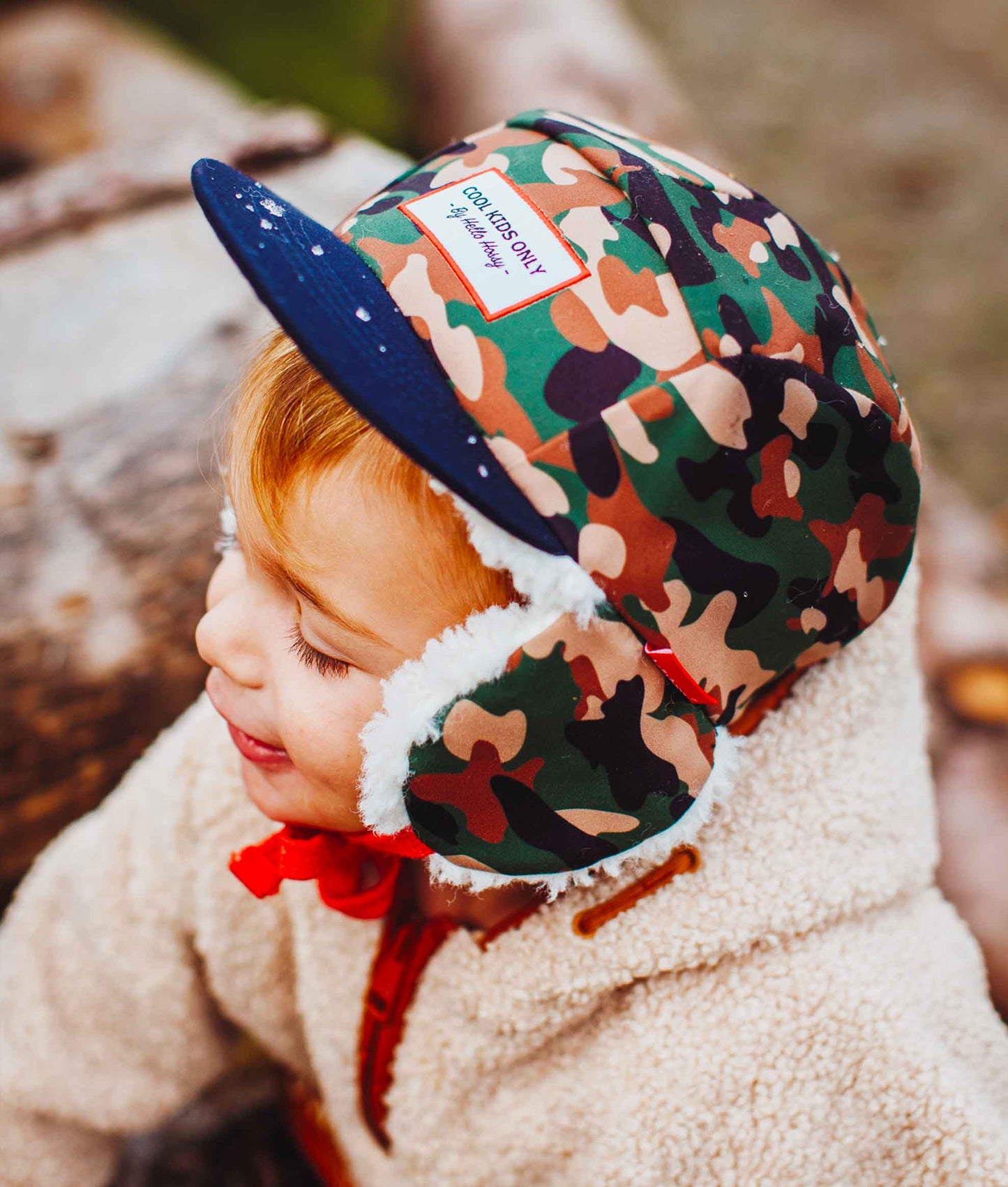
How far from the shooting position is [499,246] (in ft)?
2.01

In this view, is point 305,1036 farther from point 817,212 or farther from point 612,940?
point 817,212

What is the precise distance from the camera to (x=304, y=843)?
2.64 ft

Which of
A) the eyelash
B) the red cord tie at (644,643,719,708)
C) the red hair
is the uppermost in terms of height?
the red hair

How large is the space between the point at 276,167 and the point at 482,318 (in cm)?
110

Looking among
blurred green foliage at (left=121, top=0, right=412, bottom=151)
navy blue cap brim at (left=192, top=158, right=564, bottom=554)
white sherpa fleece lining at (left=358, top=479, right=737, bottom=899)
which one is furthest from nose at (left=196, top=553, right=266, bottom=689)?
blurred green foliage at (left=121, top=0, right=412, bottom=151)

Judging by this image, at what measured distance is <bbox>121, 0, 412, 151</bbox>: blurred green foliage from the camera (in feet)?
8.62

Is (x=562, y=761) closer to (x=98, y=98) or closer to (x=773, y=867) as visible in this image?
(x=773, y=867)

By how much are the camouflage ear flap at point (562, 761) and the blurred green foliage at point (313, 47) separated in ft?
7.67

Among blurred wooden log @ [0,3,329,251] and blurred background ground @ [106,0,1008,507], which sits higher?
blurred wooden log @ [0,3,329,251]

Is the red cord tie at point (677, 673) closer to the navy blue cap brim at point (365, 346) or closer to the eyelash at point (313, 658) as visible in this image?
the navy blue cap brim at point (365, 346)

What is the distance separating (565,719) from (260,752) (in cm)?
29

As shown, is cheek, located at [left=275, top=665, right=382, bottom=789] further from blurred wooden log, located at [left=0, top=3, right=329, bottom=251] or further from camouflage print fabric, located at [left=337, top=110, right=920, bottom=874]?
blurred wooden log, located at [left=0, top=3, right=329, bottom=251]

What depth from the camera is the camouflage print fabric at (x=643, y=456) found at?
59 centimetres

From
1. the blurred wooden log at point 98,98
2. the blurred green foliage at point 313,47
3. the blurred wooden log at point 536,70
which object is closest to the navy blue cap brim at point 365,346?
the blurred wooden log at point 98,98
